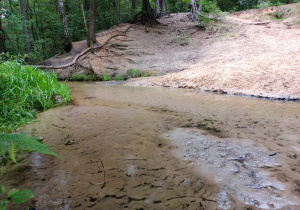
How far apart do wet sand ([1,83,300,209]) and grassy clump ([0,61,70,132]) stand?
0.43 metres

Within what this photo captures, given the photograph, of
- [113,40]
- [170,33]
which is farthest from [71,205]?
[170,33]

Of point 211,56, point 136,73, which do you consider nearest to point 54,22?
point 136,73

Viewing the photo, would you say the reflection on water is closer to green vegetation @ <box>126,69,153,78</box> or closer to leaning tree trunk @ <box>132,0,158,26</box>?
green vegetation @ <box>126,69,153,78</box>

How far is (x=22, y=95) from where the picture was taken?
Result: 11.2 feet

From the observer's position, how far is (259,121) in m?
2.57

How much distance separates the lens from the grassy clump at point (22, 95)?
289 cm

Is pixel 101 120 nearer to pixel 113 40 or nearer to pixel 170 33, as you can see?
pixel 113 40

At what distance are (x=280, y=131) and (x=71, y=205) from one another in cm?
235

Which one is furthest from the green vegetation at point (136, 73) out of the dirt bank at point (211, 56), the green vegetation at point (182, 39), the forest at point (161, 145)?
the green vegetation at point (182, 39)

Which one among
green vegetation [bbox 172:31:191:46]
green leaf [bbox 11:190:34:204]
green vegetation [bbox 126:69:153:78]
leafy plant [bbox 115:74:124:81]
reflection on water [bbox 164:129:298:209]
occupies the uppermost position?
green vegetation [bbox 172:31:191:46]

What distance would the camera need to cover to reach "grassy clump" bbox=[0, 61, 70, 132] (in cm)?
289

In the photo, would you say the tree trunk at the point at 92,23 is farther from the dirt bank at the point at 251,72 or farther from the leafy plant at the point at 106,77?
the dirt bank at the point at 251,72

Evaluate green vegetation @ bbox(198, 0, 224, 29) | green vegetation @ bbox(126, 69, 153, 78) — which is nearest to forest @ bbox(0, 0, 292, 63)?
green vegetation @ bbox(198, 0, 224, 29)

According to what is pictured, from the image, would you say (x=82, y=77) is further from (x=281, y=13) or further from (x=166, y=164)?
(x=281, y=13)
